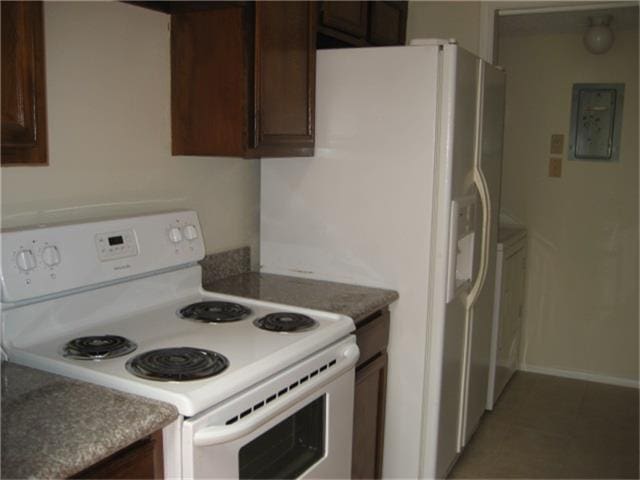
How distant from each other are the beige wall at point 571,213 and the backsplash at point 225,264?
7.09 feet

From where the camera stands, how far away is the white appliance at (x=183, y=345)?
1.39m

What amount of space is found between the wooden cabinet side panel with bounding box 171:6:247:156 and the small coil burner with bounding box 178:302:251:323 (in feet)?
1.58

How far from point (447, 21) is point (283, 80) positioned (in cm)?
150

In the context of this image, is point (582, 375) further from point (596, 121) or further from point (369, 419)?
point (369, 419)

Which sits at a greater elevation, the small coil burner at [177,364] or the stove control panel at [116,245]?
the stove control panel at [116,245]

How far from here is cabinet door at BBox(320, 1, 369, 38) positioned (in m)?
2.36

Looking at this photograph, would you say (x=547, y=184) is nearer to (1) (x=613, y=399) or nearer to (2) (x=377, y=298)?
(1) (x=613, y=399)

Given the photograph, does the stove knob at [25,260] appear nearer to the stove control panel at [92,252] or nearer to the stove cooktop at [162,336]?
the stove control panel at [92,252]

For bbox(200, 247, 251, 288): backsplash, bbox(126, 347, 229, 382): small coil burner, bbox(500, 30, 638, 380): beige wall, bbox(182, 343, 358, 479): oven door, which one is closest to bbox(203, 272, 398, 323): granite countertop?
bbox(200, 247, 251, 288): backsplash

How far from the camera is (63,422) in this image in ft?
3.92

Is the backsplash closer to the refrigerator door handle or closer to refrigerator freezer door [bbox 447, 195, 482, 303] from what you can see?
refrigerator freezer door [bbox 447, 195, 482, 303]

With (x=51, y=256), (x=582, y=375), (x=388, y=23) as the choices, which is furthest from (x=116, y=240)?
(x=582, y=375)

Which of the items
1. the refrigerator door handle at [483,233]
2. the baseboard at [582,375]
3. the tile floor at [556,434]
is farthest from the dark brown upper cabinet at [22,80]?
the baseboard at [582,375]

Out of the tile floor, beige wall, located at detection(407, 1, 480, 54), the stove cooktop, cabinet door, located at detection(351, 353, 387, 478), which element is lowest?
the tile floor
